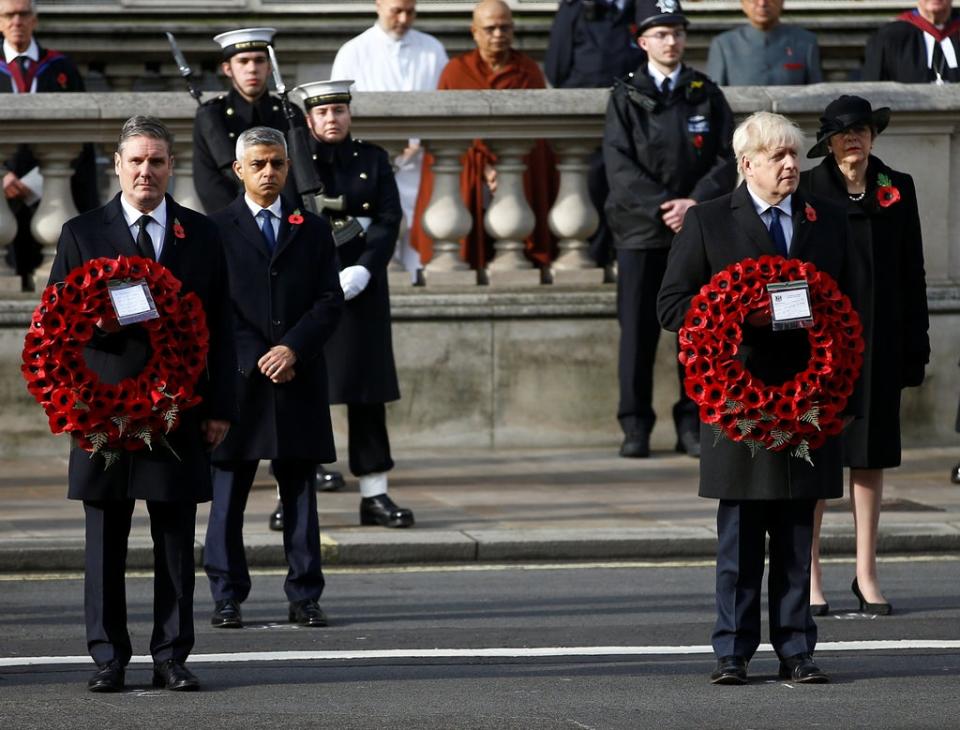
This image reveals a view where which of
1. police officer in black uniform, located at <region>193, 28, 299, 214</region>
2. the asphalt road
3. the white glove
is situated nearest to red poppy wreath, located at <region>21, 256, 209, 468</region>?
the asphalt road

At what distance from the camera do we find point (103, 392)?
8.35 meters

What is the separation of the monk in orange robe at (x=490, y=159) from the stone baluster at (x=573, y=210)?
0.70 feet

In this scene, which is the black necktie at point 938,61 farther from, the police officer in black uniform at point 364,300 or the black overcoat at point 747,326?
the black overcoat at point 747,326

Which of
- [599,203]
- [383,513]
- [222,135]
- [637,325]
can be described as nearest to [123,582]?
[383,513]

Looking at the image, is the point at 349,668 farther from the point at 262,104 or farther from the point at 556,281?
the point at 556,281

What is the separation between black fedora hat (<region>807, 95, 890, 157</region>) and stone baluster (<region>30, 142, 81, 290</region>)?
580 cm

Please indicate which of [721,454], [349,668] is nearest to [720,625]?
[721,454]

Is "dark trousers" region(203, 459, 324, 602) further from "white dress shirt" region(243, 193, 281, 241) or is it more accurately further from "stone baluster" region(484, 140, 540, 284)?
"stone baluster" region(484, 140, 540, 284)

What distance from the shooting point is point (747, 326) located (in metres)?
8.45

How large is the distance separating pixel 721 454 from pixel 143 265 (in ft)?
7.02

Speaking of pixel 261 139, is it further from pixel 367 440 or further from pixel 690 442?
pixel 690 442

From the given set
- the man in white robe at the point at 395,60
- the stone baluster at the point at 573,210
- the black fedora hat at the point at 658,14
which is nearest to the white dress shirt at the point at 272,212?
the black fedora hat at the point at 658,14

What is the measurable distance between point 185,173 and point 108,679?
6.58 meters

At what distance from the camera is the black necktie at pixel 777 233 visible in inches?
342
